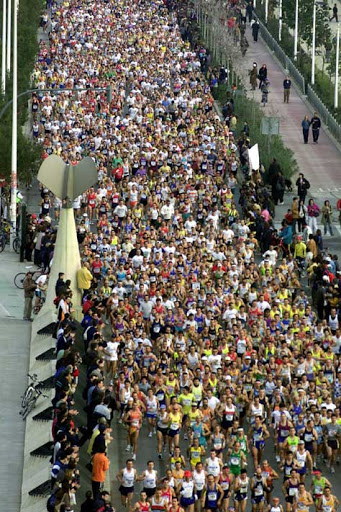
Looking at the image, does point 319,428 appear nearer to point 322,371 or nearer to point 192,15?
point 322,371

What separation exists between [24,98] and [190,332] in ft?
92.4

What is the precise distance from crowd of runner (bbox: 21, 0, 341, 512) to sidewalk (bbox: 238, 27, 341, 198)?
9.34 ft

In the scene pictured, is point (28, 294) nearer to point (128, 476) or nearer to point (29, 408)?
point (29, 408)

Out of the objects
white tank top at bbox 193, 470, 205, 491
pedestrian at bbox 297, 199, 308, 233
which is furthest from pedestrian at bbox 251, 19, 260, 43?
white tank top at bbox 193, 470, 205, 491

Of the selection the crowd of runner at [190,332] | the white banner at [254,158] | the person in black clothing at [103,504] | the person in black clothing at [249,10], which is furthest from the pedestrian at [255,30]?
the person in black clothing at [103,504]

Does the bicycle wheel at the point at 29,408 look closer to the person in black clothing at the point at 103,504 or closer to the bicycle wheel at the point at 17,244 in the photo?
the person in black clothing at the point at 103,504

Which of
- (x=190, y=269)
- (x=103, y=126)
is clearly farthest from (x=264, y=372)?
(x=103, y=126)

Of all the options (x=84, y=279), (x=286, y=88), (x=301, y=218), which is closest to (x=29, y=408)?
(x=84, y=279)

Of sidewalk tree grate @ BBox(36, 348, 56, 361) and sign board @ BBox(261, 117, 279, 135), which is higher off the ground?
sign board @ BBox(261, 117, 279, 135)

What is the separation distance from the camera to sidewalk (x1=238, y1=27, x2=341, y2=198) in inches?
2775

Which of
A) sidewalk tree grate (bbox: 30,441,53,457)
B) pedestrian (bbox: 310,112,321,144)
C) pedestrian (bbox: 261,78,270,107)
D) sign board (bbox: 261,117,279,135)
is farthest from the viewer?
pedestrian (bbox: 261,78,270,107)

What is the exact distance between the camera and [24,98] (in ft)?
238

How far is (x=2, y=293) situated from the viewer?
5194 centimetres

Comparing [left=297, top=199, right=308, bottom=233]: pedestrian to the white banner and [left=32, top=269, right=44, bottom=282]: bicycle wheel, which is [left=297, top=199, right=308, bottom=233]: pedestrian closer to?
the white banner
